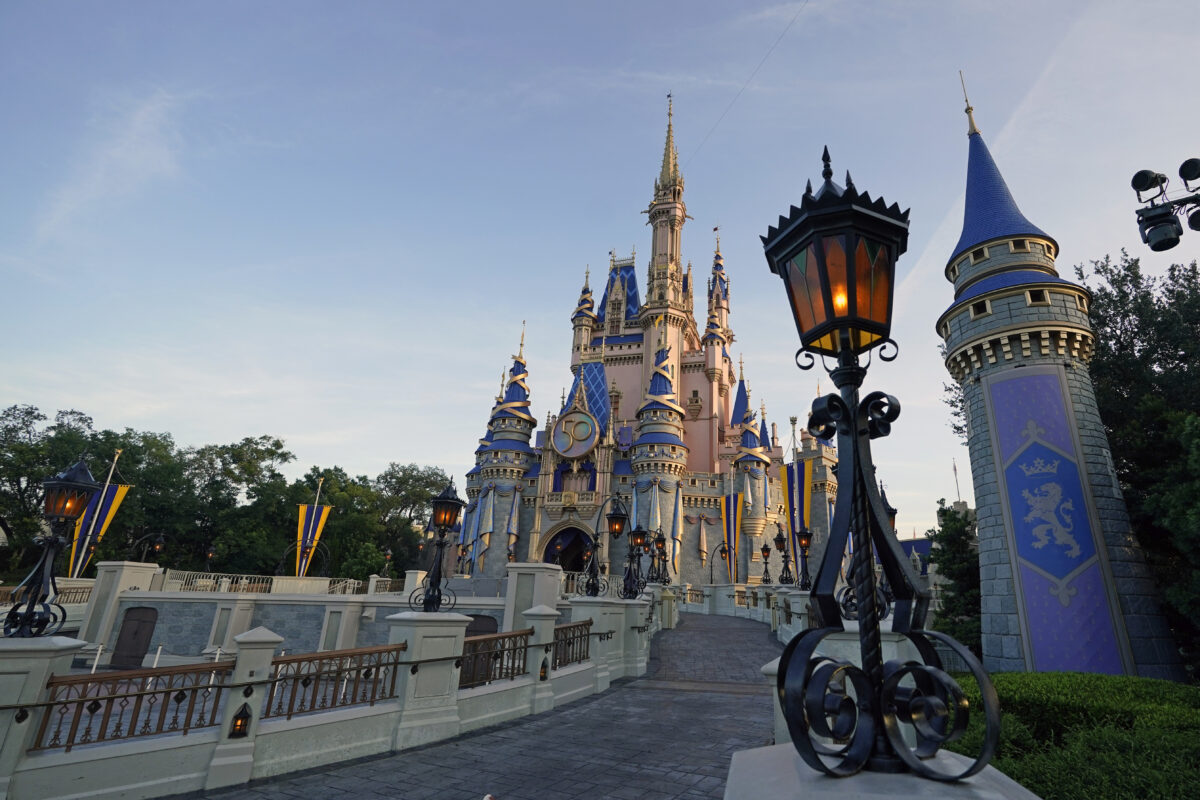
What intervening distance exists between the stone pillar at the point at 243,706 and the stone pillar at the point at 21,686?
158cm

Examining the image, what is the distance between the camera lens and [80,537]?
24875 millimetres

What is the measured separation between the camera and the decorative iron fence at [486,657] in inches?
370

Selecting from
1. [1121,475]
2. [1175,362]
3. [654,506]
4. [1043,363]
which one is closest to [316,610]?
[654,506]

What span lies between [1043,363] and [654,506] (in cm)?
2741

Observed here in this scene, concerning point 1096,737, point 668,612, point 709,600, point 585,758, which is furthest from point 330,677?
point 709,600

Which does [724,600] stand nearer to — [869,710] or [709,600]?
[709,600]

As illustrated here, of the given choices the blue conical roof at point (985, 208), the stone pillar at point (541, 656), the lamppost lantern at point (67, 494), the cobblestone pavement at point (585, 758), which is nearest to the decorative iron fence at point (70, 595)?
the lamppost lantern at point (67, 494)

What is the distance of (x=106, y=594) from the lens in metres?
22.5

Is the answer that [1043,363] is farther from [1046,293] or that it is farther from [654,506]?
[654,506]

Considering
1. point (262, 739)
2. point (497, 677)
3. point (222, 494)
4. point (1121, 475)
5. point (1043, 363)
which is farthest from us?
point (222, 494)

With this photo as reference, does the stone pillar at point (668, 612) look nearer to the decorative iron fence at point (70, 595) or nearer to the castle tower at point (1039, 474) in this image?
the castle tower at point (1039, 474)

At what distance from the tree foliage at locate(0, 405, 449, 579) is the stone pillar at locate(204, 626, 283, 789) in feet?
116

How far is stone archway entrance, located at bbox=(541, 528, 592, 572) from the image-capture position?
45.0 m

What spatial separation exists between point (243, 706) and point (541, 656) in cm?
503
